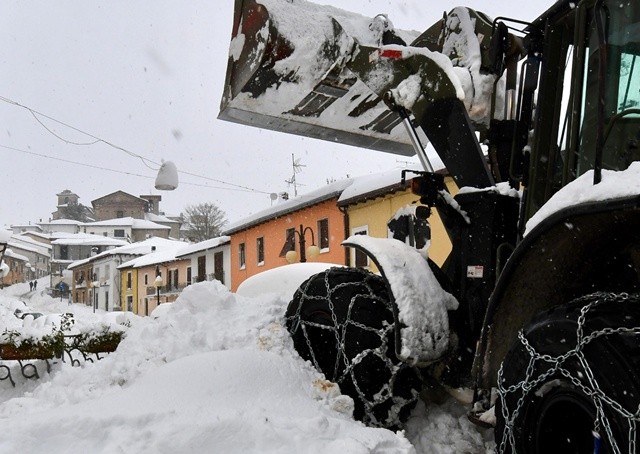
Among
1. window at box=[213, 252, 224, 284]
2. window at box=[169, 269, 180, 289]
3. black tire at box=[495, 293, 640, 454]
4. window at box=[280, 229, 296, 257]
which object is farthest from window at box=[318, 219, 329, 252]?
window at box=[169, 269, 180, 289]

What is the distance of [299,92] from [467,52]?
1237 millimetres

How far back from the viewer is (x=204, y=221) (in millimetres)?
51906

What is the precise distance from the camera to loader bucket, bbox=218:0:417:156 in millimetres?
4168

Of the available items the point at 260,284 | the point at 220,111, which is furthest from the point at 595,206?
the point at 260,284

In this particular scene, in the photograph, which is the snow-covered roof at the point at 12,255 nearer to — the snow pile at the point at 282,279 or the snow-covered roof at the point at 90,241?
the snow-covered roof at the point at 90,241

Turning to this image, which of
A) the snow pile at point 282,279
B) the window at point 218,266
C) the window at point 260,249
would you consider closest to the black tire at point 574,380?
the snow pile at point 282,279

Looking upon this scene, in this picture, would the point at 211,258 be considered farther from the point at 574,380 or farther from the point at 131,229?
the point at 131,229

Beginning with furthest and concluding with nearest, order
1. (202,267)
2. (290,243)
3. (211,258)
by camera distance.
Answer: (202,267)
(211,258)
(290,243)

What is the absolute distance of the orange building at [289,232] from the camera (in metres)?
19.5

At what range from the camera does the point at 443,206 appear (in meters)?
3.43

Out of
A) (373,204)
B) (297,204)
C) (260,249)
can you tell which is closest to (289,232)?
(297,204)

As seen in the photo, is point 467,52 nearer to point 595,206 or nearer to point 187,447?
point 595,206

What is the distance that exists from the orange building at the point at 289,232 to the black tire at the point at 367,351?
11.5 meters

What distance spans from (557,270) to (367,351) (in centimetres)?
123
